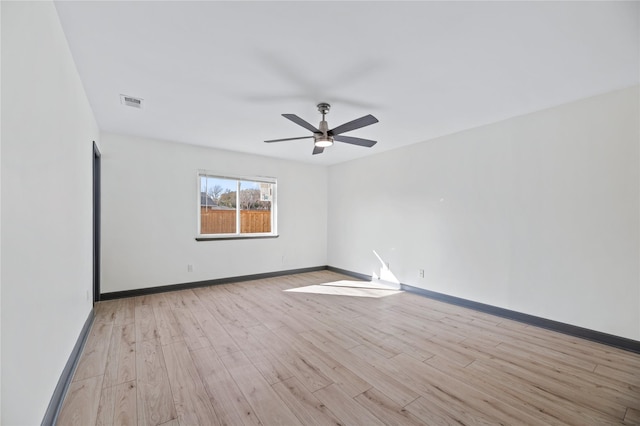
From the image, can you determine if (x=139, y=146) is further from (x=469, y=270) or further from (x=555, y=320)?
(x=555, y=320)

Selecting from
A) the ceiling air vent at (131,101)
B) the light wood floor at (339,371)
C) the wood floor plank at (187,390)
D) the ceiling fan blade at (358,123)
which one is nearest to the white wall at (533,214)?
the light wood floor at (339,371)

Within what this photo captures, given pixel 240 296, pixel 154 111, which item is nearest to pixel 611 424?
pixel 240 296

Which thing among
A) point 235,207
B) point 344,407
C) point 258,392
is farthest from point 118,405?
point 235,207

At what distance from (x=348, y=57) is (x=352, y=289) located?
3584mm

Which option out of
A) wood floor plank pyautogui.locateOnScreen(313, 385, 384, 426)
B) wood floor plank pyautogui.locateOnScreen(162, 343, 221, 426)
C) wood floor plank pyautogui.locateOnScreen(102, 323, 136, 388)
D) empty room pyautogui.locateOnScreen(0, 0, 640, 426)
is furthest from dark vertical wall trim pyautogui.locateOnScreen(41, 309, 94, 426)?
wood floor plank pyautogui.locateOnScreen(313, 385, 384, 426)

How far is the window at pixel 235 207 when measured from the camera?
15.9 feet

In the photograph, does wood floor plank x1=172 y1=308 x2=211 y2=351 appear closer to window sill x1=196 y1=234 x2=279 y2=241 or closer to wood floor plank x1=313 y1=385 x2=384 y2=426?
wood floor plank x1=313 y1=385 x2=384 y2=426

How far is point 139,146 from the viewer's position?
4199 millimetres

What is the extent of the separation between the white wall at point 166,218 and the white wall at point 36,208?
6.50 feet

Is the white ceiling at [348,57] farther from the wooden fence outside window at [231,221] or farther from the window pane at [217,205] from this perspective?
the wooden fence outside window at [231,221]

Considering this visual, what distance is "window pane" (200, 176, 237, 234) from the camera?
4.82 m

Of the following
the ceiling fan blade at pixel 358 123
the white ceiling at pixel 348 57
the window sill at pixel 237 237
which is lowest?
the window sill at pixel 237 237

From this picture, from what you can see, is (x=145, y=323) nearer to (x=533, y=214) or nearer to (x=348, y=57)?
(x=348, y=57)

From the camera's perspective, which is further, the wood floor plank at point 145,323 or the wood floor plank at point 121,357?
the wood floor plank at point 145,323
